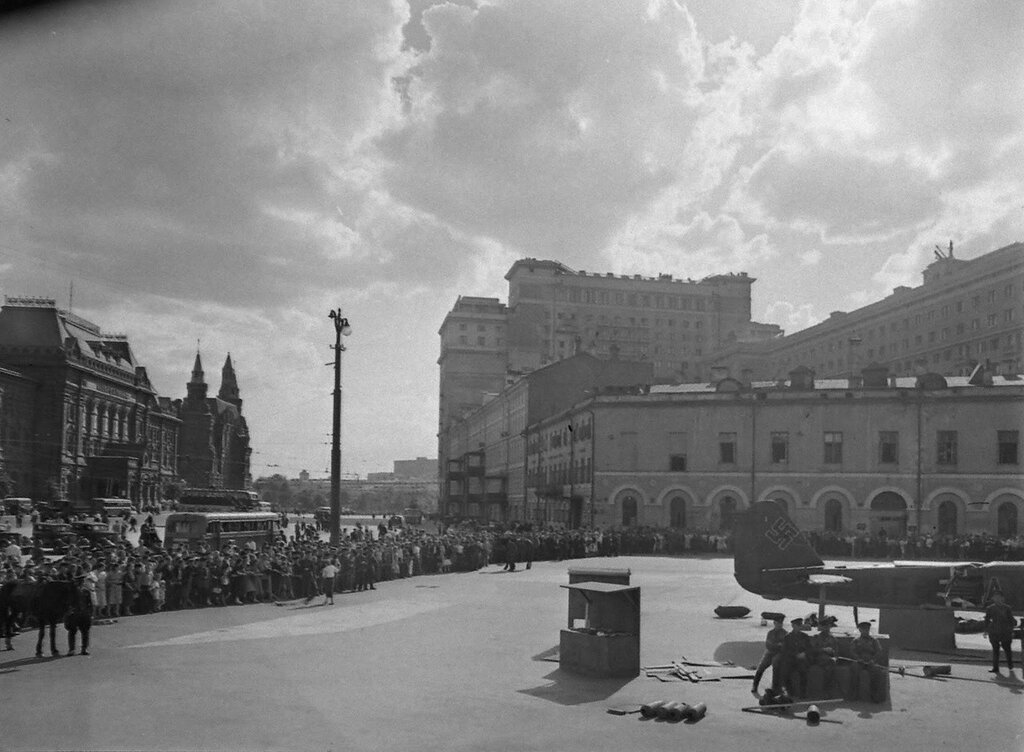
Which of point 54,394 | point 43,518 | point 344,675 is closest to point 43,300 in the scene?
point 54,394

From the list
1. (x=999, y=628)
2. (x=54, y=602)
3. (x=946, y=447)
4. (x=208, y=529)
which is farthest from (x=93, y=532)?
(x=946, y=447)

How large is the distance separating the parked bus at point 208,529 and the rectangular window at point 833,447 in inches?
1269

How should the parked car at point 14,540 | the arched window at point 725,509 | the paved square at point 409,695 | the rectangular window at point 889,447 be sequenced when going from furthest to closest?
the arched window at point 725,509, the rectangular window at point 889,447, the parked car at point 14,540, the paved square at point 409,695

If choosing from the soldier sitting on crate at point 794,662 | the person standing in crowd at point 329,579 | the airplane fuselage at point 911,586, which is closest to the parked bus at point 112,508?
the person standing in crowd at point 329,579

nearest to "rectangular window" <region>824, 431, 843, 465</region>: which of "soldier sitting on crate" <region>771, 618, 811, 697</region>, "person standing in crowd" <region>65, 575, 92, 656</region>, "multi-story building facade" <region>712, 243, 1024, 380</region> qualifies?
"multi-story building facade" <region>712, 243, 1024, 380</region>

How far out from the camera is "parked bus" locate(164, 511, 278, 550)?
4022 cm

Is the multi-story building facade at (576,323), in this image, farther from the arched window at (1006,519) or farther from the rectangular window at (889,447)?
the arched window at (1006,519)

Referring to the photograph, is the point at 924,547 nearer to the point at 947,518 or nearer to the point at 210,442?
the point at 947,518

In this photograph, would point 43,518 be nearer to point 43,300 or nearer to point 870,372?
point 43,300

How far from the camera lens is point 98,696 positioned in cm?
1466

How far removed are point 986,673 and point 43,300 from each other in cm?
8977

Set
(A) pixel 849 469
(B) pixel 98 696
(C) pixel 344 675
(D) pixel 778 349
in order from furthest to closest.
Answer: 1. (D) pixel 778 349
2. (A) pixel 849 469
3. (C) pixel 344 675
4. (B) pixel 98 696

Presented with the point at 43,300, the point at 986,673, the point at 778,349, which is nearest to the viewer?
the point at 986,673

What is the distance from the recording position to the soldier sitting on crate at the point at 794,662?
15.6 meters
